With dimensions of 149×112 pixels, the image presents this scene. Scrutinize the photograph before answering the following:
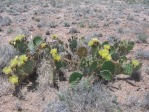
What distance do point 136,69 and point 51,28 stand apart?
19.2 feet

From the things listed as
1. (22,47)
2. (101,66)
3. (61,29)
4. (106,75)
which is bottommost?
(61,29)

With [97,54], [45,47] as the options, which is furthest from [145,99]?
[45,47]

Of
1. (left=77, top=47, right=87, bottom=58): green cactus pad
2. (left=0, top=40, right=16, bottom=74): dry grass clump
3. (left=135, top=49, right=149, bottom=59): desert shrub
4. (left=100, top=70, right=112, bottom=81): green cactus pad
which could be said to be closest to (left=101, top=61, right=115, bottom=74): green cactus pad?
(left=100, top=70, right=112, bottom=81): green cactus pad

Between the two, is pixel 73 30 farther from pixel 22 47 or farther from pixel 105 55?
pixel 105 55

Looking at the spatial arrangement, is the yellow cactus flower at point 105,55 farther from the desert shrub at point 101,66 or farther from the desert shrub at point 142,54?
the desert shrub at point 142,54

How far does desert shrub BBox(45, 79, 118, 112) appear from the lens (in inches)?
194

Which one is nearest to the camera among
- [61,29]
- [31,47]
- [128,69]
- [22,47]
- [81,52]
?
[128,69]

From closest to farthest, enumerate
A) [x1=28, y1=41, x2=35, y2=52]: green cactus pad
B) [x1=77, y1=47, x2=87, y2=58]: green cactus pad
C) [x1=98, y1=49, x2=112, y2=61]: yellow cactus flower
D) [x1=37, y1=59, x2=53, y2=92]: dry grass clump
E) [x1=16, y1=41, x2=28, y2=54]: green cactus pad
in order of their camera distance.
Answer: [x1=37, y1=59, x2=53, y2=92]: dry grass clump → [x1=98, y1=49, x2=112, y2=61]: yellow cactus flower → [x1=77, y1=47, x2=87, y2=58]: green cactus pad → [x1=16, y1=41, x2=28, y2=54]: green cactus pad → [x1=28, y1=41, x2=35, y2=52]: green cactus pad

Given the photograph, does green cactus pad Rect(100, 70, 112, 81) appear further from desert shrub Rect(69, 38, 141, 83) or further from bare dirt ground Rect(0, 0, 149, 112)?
bare dirt ground Rect(0, 0, 149, 112)

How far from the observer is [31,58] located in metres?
6.27

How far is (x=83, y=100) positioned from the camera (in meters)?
5.05

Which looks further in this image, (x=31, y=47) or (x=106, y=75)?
(x=31, y=47)

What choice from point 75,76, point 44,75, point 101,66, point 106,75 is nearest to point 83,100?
point 75,76

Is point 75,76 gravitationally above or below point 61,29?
above
